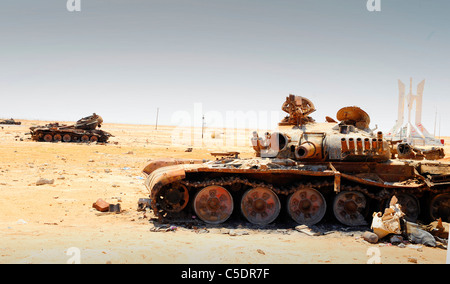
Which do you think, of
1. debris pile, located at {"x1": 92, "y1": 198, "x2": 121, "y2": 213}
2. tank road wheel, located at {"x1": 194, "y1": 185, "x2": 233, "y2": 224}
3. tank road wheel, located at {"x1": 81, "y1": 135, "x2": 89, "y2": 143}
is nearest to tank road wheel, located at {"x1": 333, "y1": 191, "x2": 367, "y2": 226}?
tank road wheel, located at {"x1": 194, "y1": 185, "x2": 233, "y2": 224}

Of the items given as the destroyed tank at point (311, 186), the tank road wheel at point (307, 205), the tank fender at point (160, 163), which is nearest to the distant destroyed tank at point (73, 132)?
the tank fender at point (160, 163)

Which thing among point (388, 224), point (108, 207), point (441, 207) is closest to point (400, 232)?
point (388, 224)

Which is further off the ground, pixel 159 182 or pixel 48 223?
pixel 159 182

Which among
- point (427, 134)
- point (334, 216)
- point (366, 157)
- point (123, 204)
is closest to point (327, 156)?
point (366, 157)

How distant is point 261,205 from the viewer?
8.36 metres

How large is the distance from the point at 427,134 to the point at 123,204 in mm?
45455

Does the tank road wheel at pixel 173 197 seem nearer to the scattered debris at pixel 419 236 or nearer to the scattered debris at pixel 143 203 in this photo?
the scattered debris at pixel 143 203

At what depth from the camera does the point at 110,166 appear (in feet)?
59.1

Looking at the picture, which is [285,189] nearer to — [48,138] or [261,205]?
[261,205]

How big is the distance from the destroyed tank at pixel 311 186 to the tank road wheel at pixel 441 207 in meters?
0.02

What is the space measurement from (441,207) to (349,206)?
7.71 feet

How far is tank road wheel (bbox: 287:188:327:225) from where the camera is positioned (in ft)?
27.4

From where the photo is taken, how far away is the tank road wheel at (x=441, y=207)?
27.3 ft
